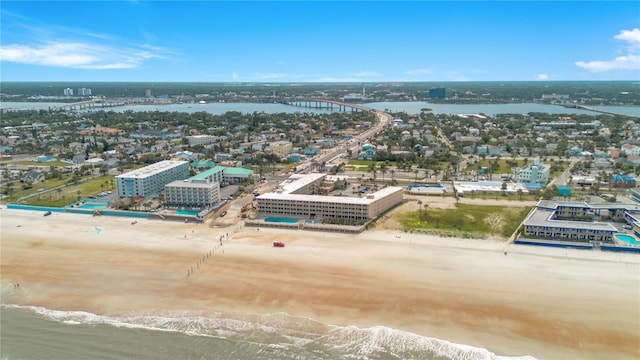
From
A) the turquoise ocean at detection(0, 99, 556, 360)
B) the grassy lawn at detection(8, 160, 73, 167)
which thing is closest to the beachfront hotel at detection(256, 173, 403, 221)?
the turquoise ocean at detection(0, 99, 556, 360)

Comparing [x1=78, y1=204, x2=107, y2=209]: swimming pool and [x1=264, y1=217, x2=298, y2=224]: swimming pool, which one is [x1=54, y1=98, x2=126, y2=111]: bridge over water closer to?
[x1=78, y1=204, x2=107, y2=209]: swimming pool

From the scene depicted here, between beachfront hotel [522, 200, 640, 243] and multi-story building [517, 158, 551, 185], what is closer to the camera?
beachfront hotel [522, 200, 640, 243]

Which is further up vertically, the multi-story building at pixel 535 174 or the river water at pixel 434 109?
the river water at pixel 434 109

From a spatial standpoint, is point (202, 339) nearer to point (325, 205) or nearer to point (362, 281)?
point (362, 281)

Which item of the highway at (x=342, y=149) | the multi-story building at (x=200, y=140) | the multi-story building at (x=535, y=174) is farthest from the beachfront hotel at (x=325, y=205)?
the multi-story building at (x=200, y=140)

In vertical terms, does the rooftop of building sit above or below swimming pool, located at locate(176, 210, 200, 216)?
above

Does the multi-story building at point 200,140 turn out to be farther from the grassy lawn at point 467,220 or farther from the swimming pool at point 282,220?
the grassy lawn at point 467,220

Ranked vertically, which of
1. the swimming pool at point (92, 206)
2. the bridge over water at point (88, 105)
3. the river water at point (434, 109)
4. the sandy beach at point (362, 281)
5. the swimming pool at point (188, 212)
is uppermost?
the bridge over water at point (88, 105)

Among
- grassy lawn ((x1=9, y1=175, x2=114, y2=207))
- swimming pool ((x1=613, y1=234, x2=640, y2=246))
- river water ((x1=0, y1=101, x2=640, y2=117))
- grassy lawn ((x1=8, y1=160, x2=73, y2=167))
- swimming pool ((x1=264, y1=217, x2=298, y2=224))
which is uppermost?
river water ((x1=0, y1=101, x2=640, y2=117))
